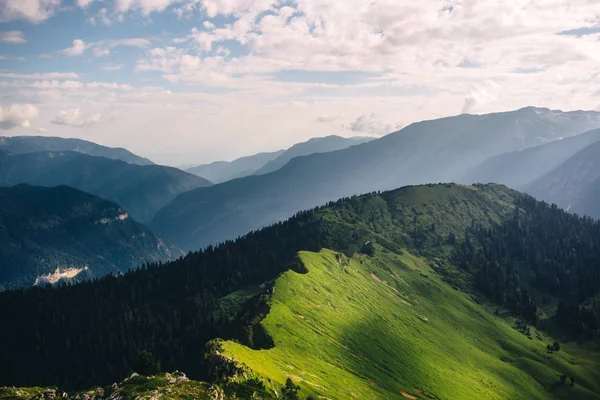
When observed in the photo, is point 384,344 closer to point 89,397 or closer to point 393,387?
point 393,387

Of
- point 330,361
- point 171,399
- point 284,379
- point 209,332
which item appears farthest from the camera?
point 209,332

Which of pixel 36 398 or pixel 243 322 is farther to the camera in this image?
pixel 243 322

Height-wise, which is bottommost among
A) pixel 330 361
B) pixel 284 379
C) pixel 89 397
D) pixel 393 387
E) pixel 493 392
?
pixel 493 392

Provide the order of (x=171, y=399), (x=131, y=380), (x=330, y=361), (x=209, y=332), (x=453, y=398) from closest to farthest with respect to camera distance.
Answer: (x=171, y=399) < (x=131, y=380) < (x=330, y=361) < (x=453, y=398) < (x=209, y=332)

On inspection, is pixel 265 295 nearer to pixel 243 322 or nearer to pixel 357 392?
pixel 243 322

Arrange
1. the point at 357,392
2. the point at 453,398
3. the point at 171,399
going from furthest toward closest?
the point at 453,398, the point at 357,392, the point at 171,399

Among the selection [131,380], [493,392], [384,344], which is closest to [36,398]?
[131,380]

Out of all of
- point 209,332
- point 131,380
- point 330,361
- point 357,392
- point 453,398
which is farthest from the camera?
point 209,332

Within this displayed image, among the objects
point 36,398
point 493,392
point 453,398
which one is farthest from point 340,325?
point 36,398

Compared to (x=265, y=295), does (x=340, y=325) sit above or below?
below
